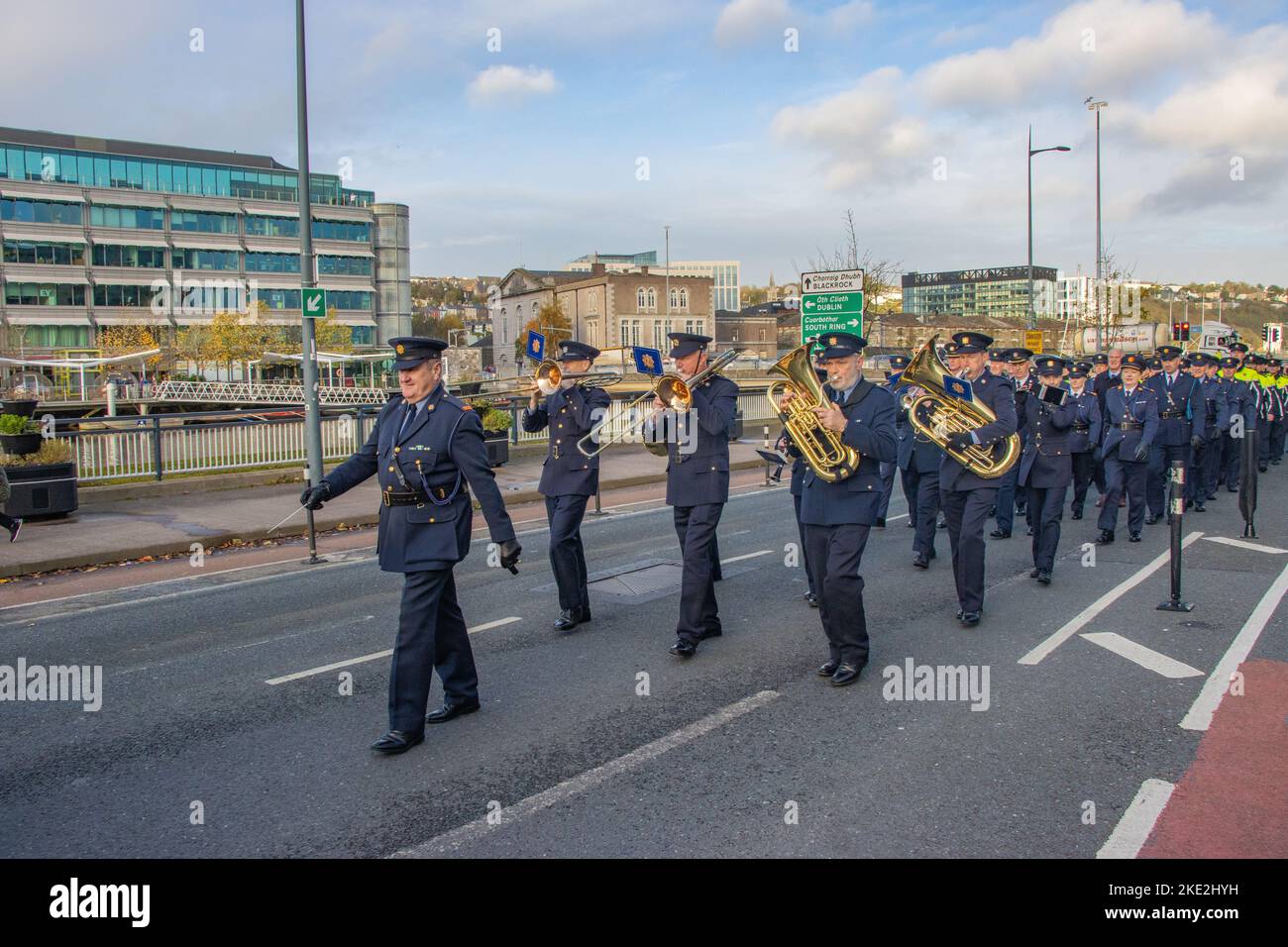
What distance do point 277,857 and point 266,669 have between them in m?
3.13

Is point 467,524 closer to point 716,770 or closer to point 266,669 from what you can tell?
point 716,770

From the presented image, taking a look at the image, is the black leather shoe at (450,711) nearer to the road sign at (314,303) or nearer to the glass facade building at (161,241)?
the road sign at (314,303)

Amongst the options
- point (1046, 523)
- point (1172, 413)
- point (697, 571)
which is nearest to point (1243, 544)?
point (1172, 413)

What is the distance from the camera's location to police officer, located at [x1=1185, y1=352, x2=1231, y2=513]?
584 inches

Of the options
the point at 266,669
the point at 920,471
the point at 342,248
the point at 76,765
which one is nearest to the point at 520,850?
the point at 76,765

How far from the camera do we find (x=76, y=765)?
17.8 feet

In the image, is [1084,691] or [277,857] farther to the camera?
[1084,691]

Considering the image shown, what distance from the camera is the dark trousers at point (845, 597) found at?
666 centimetres

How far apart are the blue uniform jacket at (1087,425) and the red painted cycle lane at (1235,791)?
20.4 feet

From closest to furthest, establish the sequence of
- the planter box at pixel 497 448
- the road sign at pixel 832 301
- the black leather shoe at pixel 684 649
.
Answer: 1. the black leather shoe at pixel 684 649
2. the road sign at pixel 832 301
3. the planter box at pixel 497 448

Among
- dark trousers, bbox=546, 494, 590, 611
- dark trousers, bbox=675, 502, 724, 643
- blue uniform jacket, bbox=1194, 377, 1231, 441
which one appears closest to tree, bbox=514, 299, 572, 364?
blue uniform jacket, bbox=1194, 377, 1231, 441

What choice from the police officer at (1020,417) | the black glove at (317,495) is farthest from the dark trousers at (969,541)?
the black glove at (317,495)

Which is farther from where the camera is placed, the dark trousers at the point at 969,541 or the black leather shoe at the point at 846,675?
the dark trousers at the point at 969,541

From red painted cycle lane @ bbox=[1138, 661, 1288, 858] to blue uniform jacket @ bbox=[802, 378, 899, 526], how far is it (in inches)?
92.3
